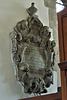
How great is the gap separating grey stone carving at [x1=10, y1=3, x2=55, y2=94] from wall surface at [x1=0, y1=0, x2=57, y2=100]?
9 centimetres

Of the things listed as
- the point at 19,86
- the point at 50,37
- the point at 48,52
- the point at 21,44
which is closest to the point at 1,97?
the point at 19,86

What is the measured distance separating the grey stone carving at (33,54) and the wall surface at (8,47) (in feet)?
0.28

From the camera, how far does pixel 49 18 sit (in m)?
3.99

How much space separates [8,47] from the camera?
3238 mm

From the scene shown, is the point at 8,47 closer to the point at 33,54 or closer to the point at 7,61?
the point at 7,61

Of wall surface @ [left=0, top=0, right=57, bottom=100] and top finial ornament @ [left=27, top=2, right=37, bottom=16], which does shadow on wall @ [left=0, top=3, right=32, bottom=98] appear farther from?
top finial ornament @ [left=27, top=2, right=37, bottom=16]

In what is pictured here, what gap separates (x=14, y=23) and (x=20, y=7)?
347 mm

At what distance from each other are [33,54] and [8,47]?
1.55 ft

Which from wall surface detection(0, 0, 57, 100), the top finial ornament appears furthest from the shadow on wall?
the top finial ornament

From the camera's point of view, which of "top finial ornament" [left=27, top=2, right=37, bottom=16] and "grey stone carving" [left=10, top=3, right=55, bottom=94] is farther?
"top finial ornament" [left=27, top=2, right=37, bottom=16]

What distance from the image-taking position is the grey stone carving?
3228 mm

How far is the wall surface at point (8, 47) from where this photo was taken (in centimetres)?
310

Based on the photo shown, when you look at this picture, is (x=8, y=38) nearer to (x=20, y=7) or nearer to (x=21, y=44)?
(x=21, y=44)

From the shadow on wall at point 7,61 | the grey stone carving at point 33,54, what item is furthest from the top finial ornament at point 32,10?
the shadow on wall at point 7,61
